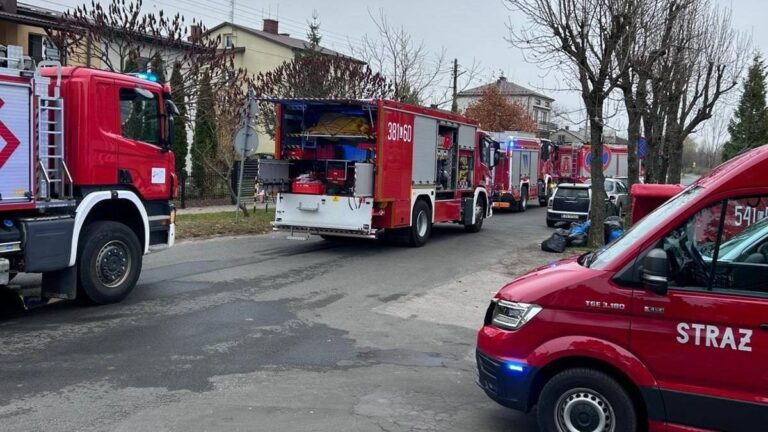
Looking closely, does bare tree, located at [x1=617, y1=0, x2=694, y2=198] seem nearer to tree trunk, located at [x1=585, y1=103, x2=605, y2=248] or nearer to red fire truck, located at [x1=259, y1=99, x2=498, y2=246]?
tree trunk, located at [x1=585, y1=103, x2=605, y2=248]

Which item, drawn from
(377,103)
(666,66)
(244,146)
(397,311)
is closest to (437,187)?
(377,103)

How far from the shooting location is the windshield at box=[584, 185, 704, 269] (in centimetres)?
446

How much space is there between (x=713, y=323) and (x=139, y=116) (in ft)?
24.5

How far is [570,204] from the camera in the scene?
72.5ft

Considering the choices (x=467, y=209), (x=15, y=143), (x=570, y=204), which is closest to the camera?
(x=15, y=143)

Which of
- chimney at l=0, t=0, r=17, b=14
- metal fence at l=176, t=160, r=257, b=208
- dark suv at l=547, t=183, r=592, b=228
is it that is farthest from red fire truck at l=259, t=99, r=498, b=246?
chimney at l=0, t=0, r=17, b=14

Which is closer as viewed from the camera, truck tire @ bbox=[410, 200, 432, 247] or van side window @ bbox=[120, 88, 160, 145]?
van side window @ bbox=[120, 88, 160, 145]

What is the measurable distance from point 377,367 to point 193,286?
4443 mm

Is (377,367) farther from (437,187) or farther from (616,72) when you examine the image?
(616,72)

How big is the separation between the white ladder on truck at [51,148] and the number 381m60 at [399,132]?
714cm

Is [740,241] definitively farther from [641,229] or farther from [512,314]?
[512,314]

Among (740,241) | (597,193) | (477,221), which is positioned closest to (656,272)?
(740,241)

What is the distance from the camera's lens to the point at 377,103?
45.0ft

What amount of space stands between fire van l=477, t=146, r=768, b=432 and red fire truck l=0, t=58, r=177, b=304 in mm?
5585
